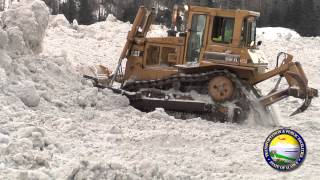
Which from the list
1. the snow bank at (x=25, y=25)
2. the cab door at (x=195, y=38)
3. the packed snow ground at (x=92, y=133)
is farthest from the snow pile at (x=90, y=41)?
the packed snow ground at (x=92, y=133)

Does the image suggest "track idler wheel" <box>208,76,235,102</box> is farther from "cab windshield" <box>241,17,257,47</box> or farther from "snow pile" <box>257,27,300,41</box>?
"snow pile" <box>257,27,300,41</box>

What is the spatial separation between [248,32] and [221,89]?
1373 millimetres

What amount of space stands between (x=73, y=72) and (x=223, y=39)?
3.00 m

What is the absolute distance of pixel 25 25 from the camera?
10258 millimetres

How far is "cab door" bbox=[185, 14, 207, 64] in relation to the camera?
10.6 metres

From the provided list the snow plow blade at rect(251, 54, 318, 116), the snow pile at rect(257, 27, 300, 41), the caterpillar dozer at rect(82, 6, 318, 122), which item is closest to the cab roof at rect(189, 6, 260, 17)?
the caterpillar dozer at rect(82, 6, 318, 122)

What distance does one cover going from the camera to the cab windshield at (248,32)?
1048 cm

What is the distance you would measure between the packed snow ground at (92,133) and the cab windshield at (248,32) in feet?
5.67

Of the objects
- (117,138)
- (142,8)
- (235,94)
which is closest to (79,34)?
(142,8)

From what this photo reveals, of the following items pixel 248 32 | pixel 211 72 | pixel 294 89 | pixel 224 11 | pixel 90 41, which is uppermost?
pixel 224 11

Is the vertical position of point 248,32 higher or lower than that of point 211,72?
higher
